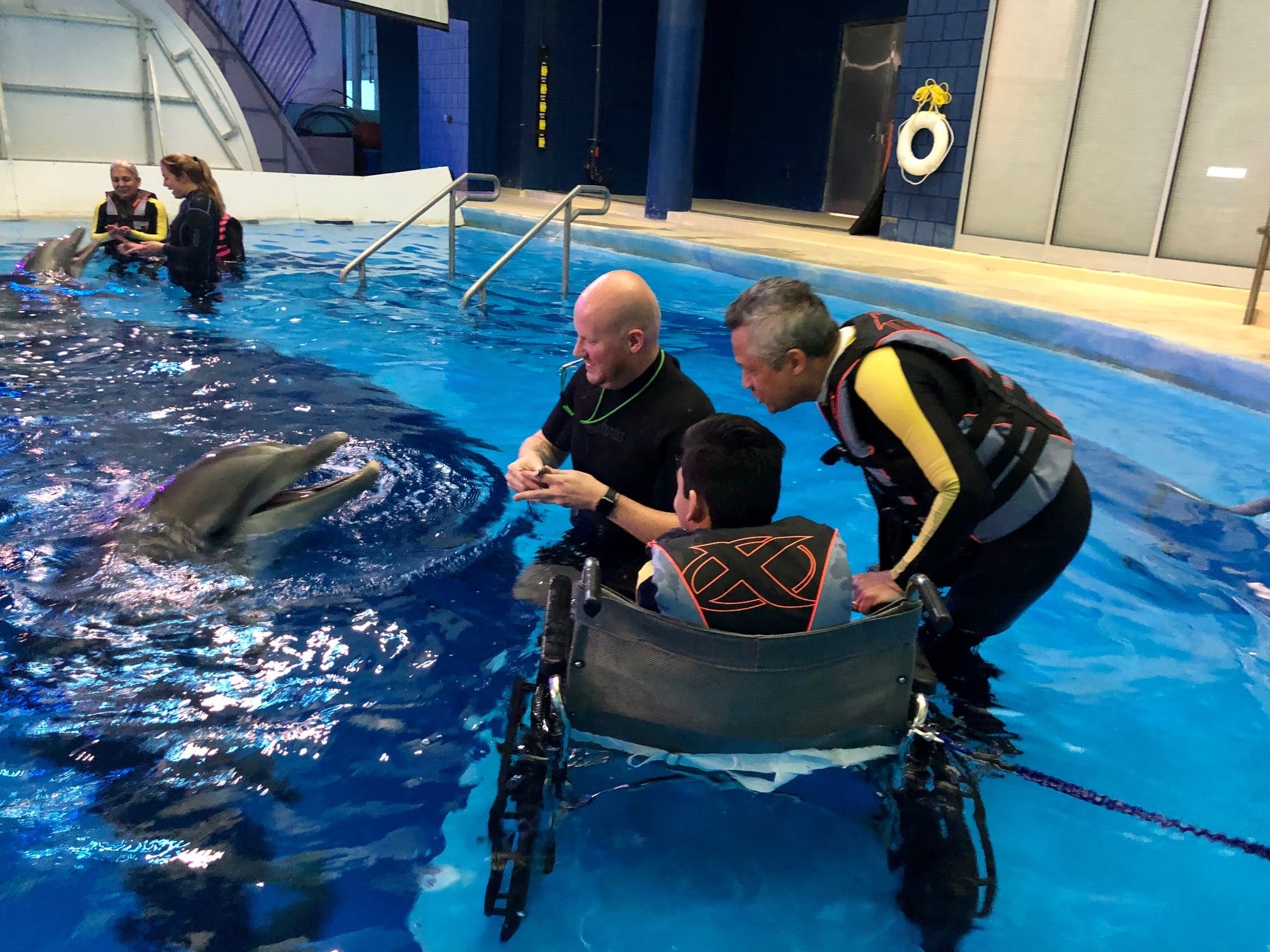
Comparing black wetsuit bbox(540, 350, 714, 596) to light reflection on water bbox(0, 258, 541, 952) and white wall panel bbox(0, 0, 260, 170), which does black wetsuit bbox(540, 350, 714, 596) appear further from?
white wall panel bbox(0, 0, 260, 170)

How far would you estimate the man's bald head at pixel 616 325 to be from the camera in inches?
111

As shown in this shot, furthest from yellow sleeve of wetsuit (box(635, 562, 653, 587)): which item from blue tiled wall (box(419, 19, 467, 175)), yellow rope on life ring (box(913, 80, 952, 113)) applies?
blue tiled wall (box(419, 19, 467, 175))

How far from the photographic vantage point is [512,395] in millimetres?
6770

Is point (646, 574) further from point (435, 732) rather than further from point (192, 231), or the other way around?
point (192, 231)

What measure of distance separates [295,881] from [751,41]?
2071 cm

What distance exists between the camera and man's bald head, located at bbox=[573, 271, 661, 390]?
2822 mm

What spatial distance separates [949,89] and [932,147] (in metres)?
0.70

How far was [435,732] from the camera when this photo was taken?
2.80 metres

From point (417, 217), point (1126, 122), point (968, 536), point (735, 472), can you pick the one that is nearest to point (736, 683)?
point (735, 472)

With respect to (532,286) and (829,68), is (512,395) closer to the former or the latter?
(532,286)

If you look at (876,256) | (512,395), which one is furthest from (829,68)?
(512,395)

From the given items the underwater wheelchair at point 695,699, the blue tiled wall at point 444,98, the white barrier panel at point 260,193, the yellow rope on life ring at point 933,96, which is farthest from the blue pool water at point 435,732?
the blue tiled wall at point 444,98

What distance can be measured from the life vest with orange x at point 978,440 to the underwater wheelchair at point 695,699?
0.46 meters

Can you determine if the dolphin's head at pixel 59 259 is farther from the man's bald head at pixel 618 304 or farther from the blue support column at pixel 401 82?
the blue support column at pixel 401 82
